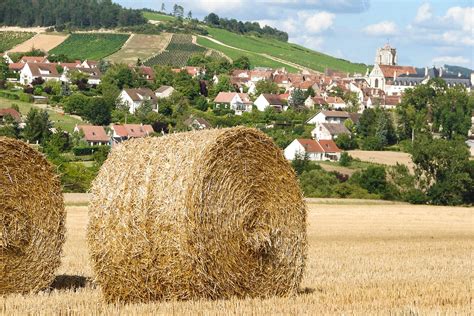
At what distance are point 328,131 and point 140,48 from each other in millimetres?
87100

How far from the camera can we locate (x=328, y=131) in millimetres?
95438

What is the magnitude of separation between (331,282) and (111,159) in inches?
161

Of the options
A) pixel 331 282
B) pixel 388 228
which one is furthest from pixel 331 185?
pixel 331 282

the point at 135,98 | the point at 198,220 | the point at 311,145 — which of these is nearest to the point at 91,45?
the point at 135,98

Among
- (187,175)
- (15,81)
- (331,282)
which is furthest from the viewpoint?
(15,81)

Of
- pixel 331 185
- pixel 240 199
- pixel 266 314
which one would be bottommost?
pixel 331 185

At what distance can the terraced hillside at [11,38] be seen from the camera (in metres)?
186

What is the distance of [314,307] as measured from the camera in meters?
11.3

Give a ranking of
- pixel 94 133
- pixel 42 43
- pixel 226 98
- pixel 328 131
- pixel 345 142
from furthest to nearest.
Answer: pixel 42 43, pixel 226 98, pixel 328 131, pixel 345 142, pixel 94 133

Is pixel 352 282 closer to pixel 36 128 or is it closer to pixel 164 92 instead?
pixel 36 128

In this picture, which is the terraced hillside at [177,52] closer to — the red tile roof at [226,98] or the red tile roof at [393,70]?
the red tile roof at [393,70]

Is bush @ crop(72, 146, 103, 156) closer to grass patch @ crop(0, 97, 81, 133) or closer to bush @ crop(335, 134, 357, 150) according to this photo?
grass patch @ crop(0, 97, 81, 133)

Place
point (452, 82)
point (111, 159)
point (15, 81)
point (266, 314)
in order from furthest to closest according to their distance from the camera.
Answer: point (452, 82)
point (15, 81)
point (111, 159)
point (266, 314)

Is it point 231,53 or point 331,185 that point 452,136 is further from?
point 231,53
